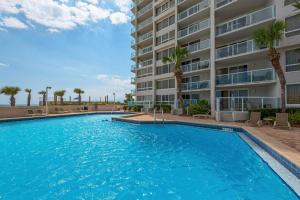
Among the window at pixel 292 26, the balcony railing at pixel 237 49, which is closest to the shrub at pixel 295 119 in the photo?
the window at pixel 292 26

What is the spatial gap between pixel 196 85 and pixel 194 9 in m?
10.2

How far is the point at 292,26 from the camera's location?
15633 millimetres

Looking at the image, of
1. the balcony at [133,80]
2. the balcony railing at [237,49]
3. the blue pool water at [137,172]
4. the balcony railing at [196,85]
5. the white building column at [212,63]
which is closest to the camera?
the blue pool water at [137,172]

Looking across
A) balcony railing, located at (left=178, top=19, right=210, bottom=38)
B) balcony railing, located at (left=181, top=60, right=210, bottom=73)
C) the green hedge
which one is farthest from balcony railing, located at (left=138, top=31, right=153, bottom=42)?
the green hedge

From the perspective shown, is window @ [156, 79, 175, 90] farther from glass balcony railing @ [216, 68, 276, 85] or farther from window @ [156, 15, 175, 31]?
window @ [156, 15, 175, 31]

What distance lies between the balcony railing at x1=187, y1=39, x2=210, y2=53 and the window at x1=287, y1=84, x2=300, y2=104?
9.94 metres

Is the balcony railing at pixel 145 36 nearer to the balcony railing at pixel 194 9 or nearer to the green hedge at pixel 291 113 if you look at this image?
the balcony railing at pixel 194 9

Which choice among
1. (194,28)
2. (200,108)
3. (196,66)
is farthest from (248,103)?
(194,28)

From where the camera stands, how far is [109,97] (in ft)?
166

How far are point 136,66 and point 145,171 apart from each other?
31.3 meters

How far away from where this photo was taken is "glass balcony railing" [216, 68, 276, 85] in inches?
668

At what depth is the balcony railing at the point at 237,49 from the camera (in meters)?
17.8

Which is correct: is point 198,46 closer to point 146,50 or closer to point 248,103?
point 248,103

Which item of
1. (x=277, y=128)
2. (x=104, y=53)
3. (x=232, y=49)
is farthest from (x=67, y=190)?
(x=104, y=53)
